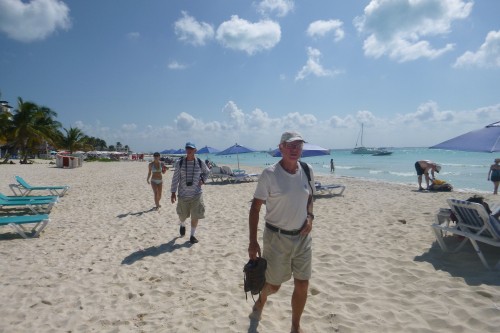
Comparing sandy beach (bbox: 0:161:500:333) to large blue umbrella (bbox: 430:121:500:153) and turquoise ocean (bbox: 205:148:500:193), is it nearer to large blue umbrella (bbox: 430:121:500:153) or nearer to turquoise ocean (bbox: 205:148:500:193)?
large blue umbrella (bbox: 430:121:500:153)

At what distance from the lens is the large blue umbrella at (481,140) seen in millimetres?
4879

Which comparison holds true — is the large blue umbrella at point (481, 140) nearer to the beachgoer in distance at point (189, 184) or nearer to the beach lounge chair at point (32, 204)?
the beachgoer in distance at point (189, 184)

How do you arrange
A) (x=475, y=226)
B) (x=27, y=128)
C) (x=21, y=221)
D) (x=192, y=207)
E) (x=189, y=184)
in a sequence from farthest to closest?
(x=27, y=128), (x=21, y=221), (x=192, y=207), (x=189, y=184), (x=475, y=226)

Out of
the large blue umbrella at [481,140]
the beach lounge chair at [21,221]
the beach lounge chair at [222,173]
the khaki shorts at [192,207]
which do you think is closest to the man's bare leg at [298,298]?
the khaki shorts at [192,207]

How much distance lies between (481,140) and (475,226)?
1695 millimetres

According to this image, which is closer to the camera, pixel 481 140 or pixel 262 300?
pixel 262 300

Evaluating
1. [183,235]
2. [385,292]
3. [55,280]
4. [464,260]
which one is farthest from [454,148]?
[55,280]

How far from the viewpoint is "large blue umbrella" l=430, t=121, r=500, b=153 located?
16.0ft

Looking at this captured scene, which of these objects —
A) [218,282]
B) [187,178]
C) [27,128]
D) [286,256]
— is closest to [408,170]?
[187,178]

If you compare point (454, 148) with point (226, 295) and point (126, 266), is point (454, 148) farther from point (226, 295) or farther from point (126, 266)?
point (126, 266)

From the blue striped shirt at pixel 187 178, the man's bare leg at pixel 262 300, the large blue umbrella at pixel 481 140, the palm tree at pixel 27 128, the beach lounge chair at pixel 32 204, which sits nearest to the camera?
the man's bare leg at pixel 262 300

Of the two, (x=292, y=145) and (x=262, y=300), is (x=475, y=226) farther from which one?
(x=292, y=145)

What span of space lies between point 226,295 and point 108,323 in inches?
49.8

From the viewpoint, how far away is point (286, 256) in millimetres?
2529
